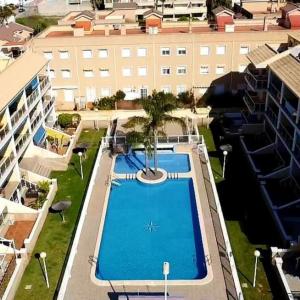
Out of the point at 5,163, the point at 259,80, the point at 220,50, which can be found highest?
the point at 220,50

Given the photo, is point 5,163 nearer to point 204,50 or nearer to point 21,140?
point 21,140

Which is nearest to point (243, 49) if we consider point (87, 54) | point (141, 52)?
point (141, 52)

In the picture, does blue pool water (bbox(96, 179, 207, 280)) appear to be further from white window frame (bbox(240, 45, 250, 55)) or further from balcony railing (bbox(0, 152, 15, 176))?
white window frame (bbox(240, 45, 250, 55))

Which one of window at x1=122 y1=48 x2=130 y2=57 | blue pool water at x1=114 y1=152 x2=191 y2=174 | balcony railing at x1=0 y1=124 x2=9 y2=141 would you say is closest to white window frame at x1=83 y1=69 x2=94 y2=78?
window at x1=122 y1=48 x2=130 y2=57

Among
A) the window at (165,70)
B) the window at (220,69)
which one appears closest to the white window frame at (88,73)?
the window at (165,70)

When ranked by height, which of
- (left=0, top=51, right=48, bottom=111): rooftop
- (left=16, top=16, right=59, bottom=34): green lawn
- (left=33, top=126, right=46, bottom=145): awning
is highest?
(left=0, top=51, right=48, bottom=111): rooftop

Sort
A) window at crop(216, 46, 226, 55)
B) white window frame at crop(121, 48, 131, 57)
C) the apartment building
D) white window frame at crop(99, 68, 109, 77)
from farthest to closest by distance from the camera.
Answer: white window frame at crop(99, 68, 109, 77) → white window frame at crop(121, 48, 131, 57) → window at crop(216, 46, 226, 55) → the apartment building

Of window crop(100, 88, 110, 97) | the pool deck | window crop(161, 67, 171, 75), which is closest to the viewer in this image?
the pool deck

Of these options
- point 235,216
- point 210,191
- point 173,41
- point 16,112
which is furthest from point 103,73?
point 235,216
